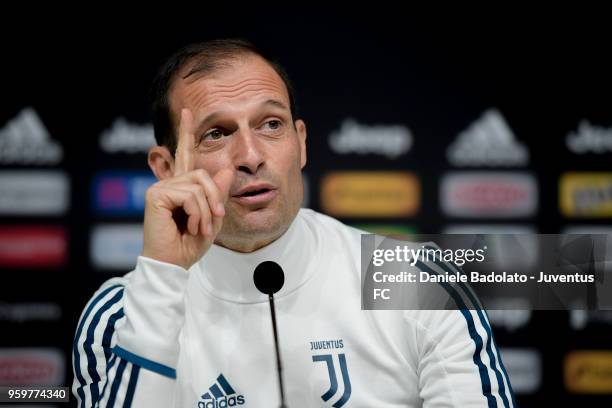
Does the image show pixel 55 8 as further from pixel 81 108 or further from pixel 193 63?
pixel 193 63

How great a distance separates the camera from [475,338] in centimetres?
102

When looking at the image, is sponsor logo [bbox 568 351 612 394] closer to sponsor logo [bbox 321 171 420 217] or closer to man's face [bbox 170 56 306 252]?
sponsor logo [bbox 321 171 420 217]

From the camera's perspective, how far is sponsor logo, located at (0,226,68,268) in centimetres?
199

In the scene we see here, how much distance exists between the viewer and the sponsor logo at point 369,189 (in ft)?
6.53

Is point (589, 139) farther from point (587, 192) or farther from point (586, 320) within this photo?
point (586, 320)

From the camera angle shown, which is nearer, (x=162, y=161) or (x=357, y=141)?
(x=162, y=161)

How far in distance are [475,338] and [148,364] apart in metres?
0.49

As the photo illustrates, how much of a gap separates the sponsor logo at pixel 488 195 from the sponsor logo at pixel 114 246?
3.13 feet

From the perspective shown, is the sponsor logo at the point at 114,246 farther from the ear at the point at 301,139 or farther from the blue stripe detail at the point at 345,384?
the blue stripe detail at the point at 345,384

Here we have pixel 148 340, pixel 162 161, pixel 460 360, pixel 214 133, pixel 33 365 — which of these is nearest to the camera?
pixel 148 340

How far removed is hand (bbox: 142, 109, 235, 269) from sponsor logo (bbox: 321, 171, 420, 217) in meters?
1.04

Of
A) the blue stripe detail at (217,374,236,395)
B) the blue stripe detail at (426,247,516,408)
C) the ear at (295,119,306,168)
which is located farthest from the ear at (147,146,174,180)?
the blue stripe detail at (426,247,516,408)

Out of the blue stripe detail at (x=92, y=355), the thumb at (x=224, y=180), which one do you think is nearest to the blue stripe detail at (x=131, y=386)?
the blue stripe detail at (x=92, y=355)

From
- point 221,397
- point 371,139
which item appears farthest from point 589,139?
point 221,397
